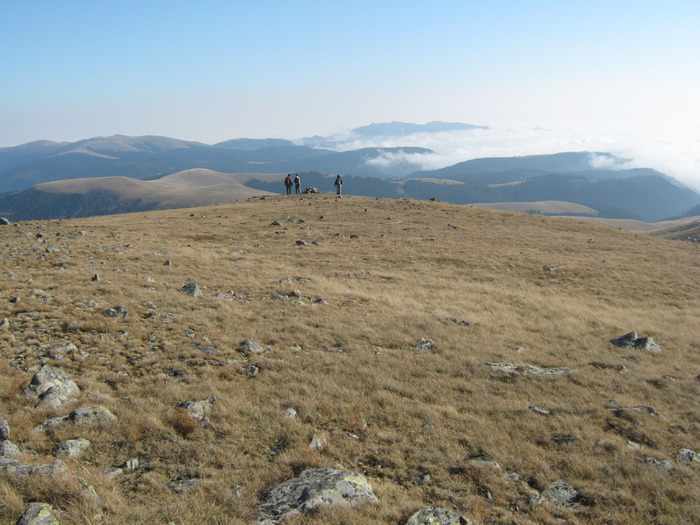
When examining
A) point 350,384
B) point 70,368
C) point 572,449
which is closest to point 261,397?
point 350,384

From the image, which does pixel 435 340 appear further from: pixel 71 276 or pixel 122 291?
pixel 71 276

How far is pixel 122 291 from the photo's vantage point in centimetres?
1894

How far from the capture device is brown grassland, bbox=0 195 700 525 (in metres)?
8.25

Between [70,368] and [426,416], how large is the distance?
A: 1019 cm

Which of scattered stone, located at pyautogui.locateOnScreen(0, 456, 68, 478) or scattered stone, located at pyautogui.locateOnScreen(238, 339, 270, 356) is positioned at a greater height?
scattered stone, located at pyautogui.locateOnScreen(0, 456, 68, 478)

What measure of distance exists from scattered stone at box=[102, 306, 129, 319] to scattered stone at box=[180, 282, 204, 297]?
3925 millimetres

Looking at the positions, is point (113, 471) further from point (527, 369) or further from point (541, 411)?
point (527, 369)

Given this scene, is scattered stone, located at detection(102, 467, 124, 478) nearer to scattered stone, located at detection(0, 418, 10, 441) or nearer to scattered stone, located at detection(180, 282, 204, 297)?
scattered stone, located at detection(0, 418, 10, 441)

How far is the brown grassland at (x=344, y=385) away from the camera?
27.1ft

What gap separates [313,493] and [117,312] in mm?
11895

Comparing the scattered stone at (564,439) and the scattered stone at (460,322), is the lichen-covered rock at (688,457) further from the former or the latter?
the scattered stone at (460,322)

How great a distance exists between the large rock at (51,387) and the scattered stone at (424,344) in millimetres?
11740

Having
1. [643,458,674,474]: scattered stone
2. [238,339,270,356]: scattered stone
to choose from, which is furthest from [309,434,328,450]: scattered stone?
[643,458,674,474]: scattered stone

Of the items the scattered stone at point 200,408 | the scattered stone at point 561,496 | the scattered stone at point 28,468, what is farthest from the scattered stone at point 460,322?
the scattered stone at point 28,468
